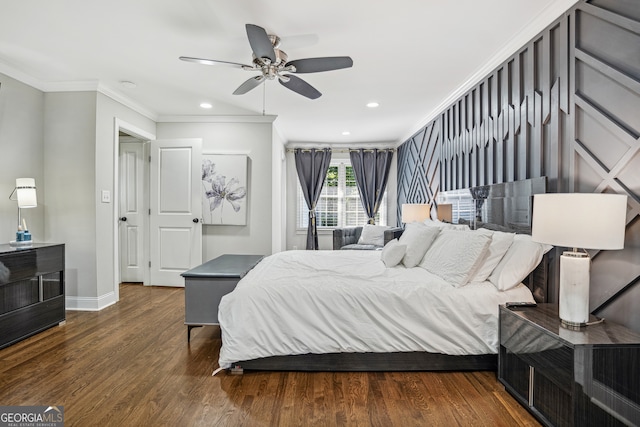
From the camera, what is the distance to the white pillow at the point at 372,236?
17.9 ft

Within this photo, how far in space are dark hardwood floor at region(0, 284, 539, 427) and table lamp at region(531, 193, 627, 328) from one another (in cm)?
69

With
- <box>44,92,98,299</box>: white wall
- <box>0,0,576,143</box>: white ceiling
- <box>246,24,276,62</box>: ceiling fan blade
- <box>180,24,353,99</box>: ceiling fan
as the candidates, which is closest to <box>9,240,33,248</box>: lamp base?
<box>44,92,98,299</box>: white wall

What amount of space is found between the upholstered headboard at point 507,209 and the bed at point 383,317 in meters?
0.01

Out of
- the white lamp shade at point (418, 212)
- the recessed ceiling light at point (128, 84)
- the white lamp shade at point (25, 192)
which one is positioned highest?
the recessed ceiling light at point (128, 84)

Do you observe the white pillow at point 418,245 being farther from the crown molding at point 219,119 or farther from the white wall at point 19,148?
the white wall at point 19,148

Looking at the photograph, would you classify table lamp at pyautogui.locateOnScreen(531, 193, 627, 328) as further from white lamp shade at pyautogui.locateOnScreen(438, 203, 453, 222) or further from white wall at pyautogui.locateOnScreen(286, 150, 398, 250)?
white wall at pyautogui.locateOnScreen(286, 150, 398, 250)

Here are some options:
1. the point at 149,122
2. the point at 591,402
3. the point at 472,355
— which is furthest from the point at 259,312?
the point at 149,122

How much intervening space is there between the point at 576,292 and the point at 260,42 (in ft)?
7.66

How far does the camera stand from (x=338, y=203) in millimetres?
6789

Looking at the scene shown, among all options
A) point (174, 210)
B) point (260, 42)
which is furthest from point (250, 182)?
point (260, 42)

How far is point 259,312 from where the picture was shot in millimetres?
2172

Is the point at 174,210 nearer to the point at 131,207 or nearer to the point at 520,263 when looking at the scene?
the point at 131,207

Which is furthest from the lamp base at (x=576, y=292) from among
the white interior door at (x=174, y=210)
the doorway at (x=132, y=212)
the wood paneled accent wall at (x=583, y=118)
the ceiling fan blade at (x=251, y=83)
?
Answer: the doorway at (x=132, y=212)

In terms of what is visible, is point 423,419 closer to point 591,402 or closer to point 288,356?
point 591,402
